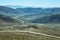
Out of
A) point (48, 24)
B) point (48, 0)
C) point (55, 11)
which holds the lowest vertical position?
point (48, 24)

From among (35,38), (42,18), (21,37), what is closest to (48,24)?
(42,18)

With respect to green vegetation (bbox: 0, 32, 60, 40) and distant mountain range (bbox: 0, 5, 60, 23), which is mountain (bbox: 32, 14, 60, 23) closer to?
distant mountain range (bbox: 0, 5, 60, 23)

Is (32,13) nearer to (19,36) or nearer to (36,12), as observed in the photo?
(36,12)

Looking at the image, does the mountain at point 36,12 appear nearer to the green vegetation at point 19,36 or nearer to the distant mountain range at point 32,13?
the distant mountain range at point 32,13

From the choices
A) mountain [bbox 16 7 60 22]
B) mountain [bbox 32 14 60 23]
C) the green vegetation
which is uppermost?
mountain [bbox 16 7 60 22]

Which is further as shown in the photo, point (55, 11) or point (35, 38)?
point (55, 11)

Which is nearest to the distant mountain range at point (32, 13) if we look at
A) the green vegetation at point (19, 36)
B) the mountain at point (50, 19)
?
the mountain at point (50, 19)

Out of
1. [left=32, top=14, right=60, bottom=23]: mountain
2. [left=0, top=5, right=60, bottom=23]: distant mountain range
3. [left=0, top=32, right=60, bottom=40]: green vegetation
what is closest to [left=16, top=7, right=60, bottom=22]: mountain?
[left=0, top=5, right=60, bottom=23]: distant mountain range

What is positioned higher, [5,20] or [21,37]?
[5,20]

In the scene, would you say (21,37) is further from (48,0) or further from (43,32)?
(48,0)
